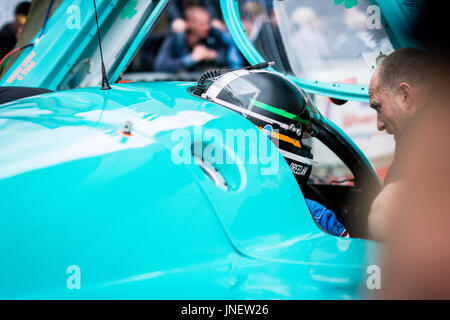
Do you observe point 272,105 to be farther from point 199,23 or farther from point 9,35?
point 199,23

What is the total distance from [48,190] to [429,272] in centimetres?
95

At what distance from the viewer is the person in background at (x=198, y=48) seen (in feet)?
19.4

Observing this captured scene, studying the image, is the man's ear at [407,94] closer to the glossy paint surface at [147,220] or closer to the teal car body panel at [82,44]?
the glossy paint surface at [147,220]

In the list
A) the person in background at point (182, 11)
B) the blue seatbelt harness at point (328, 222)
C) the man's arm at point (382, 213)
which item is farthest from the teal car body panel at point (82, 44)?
the person in background at point (182, 11)

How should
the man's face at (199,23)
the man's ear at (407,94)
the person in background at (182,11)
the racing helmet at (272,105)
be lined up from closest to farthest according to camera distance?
the man's ear at (407,94)
the racing helmet at (272,105)
the man's face at (199,23)
the person in background at (182,11)

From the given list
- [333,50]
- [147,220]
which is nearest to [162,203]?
[147,220]

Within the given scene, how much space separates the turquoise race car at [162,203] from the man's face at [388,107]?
0.35 metres

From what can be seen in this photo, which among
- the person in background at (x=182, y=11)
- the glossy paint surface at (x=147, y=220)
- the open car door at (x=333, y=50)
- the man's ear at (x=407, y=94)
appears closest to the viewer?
the glossy paint surface at (x=147, y=220)

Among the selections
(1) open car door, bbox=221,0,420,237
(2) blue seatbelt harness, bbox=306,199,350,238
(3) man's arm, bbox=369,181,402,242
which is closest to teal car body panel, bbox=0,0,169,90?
(1) open car door, bbox=221,0,420,237

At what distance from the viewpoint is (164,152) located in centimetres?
144

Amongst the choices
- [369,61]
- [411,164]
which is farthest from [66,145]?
[369,61]

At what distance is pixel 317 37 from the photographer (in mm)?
2756
